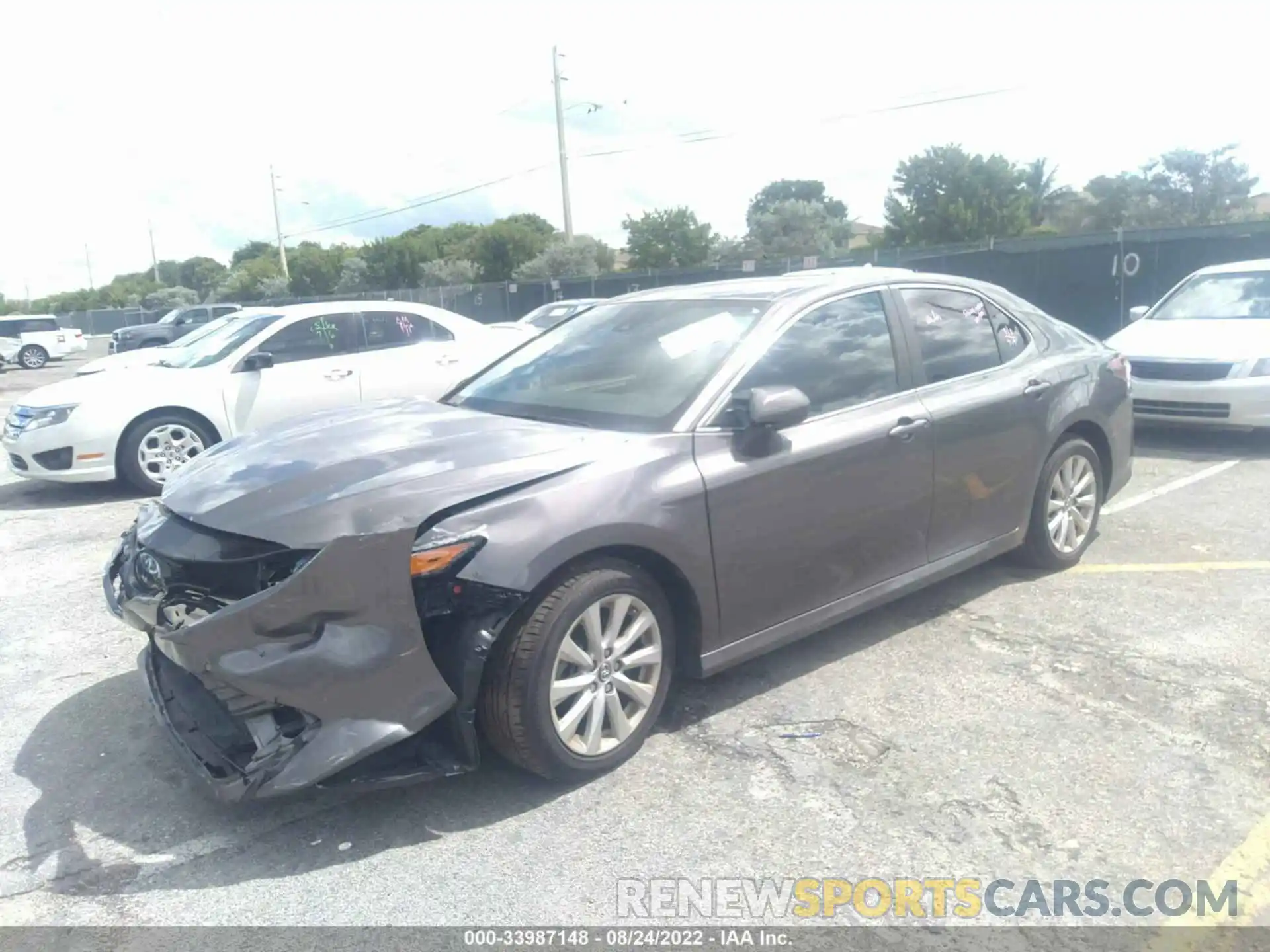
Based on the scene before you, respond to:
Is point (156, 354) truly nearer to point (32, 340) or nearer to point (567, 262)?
point (32, 340)

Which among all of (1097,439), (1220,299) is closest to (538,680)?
(1097,439)

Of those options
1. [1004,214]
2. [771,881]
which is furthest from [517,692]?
[1004,214]

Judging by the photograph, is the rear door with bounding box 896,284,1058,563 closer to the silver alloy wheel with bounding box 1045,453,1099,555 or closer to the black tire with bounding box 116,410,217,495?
→ the silver alloy wheel with bounding box 1045,453,1099,555

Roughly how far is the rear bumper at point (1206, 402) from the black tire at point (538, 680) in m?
6.39

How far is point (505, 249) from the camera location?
55.9 meters

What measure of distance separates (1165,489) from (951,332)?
341cm

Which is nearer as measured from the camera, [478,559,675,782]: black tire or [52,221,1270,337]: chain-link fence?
[478,559,675,782]: black tire

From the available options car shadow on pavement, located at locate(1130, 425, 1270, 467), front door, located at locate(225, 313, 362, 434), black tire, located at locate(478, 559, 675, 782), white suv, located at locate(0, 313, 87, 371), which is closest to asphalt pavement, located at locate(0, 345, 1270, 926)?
black tire, located at locate(478, 559, 675, 782)

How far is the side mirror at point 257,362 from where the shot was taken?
8406 mm

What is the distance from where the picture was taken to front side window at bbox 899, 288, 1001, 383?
185 inches

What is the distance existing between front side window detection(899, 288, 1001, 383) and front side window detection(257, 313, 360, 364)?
5.54 metres

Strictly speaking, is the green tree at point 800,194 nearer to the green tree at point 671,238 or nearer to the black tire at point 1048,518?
the green tree at point 671,238

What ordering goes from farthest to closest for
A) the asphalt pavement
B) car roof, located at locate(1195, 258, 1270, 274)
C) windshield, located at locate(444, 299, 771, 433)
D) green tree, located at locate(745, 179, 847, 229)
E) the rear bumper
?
green tree, located at locate(745, 179, 847, 229), car roof, located at locate(1195, 258, 1270, 274), the rear bumper, windshield, located at locate(444, 299, 771, 433), the asphalt pavement

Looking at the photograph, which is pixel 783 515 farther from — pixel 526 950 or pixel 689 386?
pixel 526 950
